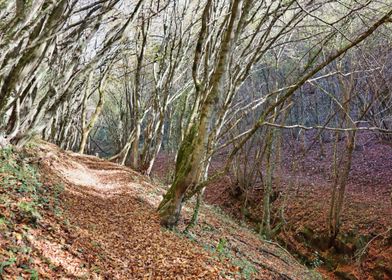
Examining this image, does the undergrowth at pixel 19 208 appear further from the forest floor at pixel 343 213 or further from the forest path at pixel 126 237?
the forest floor at pixel 343 213

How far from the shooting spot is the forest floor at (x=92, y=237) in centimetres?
373

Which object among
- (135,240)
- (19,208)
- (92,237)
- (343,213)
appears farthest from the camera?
(343,213)

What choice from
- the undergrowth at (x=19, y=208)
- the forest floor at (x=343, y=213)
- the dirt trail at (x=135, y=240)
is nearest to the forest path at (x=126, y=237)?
the dirt trail at (x=135, y=240)

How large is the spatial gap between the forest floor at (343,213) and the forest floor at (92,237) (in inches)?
121

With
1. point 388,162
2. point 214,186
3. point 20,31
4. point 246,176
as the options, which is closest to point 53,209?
point 20,31

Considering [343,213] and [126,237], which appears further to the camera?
[343,213]

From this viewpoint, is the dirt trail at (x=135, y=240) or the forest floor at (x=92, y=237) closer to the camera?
the forest floor at (x=92, y=237)

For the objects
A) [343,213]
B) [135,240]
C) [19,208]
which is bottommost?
[135,240]

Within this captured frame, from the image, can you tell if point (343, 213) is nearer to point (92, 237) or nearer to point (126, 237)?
point (126, 237)

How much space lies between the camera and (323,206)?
1405 cm

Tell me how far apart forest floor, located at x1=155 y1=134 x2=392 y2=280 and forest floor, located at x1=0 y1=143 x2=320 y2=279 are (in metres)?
3.08

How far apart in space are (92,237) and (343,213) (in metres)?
10.3

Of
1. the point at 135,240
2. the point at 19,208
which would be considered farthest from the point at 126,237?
the point at 19,208

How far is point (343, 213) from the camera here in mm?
12750
